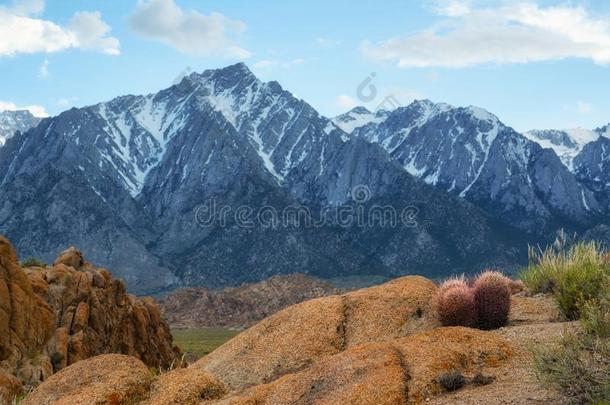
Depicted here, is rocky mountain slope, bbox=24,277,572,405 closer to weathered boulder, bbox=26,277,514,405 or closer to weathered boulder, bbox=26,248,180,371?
weathered boulder, bbox=26,277,514,405

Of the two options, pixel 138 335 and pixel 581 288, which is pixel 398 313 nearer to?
pixel 581 288

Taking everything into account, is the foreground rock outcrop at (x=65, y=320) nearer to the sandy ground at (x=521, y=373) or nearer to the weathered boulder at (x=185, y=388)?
the weathered boulder at (x=185, y=388)

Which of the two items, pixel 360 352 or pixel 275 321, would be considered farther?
pixel 275 321

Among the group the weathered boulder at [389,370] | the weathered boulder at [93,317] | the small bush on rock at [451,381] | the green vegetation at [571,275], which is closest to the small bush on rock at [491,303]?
the green vegetation at [571,275]

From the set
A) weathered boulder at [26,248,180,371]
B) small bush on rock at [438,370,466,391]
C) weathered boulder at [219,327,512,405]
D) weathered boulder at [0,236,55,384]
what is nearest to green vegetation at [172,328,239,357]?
weathered boulder at [26,248,180,371]

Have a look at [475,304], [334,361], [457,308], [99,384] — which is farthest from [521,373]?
[99,384]

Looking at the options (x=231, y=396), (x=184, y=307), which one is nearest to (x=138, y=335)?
(x=231, y=396)

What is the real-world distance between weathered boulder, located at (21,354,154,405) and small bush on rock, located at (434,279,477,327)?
22.1 feet

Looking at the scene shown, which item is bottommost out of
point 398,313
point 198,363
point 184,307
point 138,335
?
point 184,307

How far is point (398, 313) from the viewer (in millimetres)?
16141

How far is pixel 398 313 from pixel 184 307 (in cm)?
18556

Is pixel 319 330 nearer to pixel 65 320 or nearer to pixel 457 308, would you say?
pixel 457 308

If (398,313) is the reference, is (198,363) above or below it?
below

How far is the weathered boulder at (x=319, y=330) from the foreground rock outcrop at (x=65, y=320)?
33.6ft
